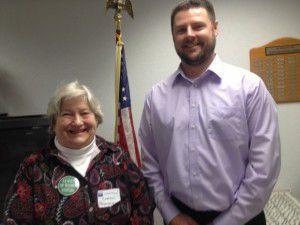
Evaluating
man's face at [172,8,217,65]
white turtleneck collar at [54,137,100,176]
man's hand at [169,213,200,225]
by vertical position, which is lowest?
man's hand at [169,213,200,225]

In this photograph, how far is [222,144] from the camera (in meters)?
1.44

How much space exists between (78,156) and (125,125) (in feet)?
2.07

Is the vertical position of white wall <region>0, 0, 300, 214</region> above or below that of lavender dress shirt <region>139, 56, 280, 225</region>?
above

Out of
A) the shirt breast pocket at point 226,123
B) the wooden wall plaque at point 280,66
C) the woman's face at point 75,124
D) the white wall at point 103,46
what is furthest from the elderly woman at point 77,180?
the wooden wall plaque at point 280,66

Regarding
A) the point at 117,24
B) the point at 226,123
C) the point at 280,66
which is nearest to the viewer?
the point at 226,123

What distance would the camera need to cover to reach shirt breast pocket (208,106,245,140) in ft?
4.65

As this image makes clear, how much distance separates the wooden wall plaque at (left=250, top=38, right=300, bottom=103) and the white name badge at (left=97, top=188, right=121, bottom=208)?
1873mm

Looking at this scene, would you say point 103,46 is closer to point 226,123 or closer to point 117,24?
point 117,24

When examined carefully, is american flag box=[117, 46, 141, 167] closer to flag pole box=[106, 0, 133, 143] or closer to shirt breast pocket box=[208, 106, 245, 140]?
flag pole box=[106, 0, 133, 143]

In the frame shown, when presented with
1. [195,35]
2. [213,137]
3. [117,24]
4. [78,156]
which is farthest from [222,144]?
[117,24]

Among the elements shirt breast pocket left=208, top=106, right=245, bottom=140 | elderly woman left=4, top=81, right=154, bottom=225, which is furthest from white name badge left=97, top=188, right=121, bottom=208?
shirt breast pocket left=208, top=106, right=245, bottom=140

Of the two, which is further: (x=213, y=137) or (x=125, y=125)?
(x=125, y=125)

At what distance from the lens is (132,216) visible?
1.55 metres

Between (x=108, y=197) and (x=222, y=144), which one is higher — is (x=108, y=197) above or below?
below
